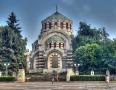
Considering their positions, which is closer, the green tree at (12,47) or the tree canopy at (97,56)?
the tree canopy at (97,56)

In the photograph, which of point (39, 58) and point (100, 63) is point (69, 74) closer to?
point (100, 63)

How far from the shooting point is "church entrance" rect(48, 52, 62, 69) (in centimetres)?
7362

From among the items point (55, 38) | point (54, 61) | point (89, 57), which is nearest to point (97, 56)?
point (89, 57)

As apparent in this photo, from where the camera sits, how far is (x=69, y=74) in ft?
173

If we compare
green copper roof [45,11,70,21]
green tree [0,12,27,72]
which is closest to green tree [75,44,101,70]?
green tree [0,12,27,72]

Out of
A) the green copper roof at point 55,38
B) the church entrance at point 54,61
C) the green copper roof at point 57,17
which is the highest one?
the green copper roof at point 57,17

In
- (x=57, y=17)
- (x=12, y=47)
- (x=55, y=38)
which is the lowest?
(x=12, y=47)

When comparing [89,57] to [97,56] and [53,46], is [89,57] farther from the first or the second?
[53,46]

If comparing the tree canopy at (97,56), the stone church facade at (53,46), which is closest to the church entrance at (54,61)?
the stone church facade at (53,46)

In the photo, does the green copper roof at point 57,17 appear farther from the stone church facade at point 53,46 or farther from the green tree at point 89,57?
the green tree at point 89,57

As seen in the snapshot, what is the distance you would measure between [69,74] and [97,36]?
3075 cm

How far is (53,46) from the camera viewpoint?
74062mm

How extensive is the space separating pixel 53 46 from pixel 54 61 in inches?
116

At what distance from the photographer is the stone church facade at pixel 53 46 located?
73.6 m
